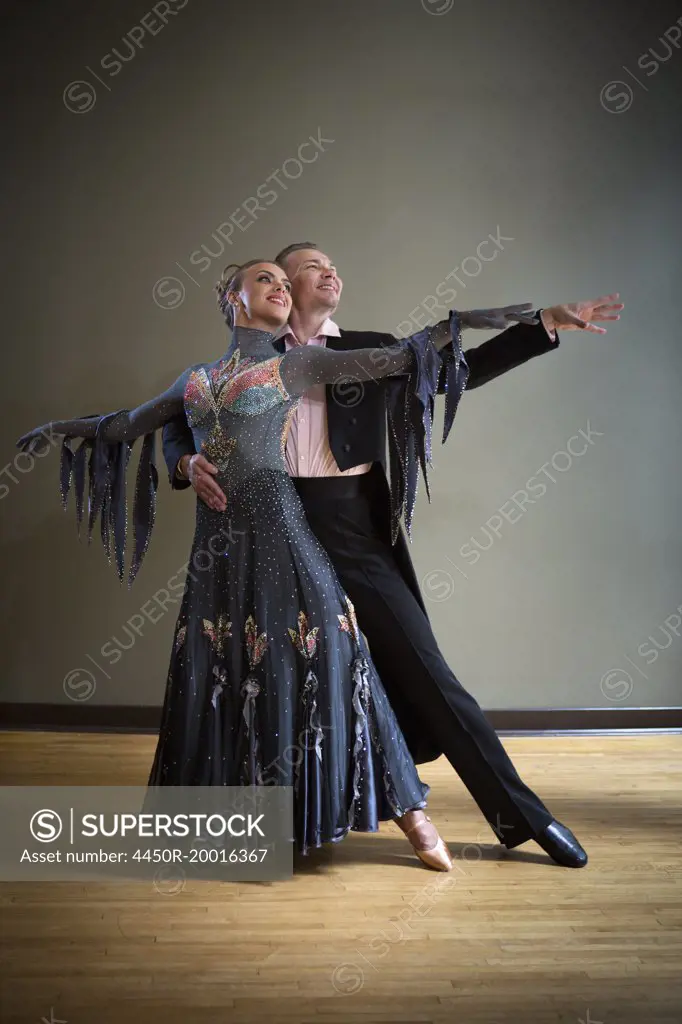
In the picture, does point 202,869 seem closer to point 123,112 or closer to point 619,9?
point 123,112

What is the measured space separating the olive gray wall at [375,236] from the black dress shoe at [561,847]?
1.47 meters

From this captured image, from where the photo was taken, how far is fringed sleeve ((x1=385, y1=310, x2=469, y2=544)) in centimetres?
238

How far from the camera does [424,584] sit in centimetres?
406

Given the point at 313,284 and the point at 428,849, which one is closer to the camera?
the point at 428,849

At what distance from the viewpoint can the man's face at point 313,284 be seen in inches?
110

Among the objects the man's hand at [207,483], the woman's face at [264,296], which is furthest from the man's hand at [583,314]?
the man's hand at [207,483]

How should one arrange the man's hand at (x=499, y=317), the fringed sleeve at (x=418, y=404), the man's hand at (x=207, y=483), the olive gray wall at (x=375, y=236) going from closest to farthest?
the man's hand at (x=499, y=317), the fringed sleeve at (x=418, y=404), the man's hand at (x=207, y=483), the olive gray wall at (x=375, y=236)

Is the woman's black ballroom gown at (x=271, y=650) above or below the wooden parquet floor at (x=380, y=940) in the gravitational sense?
above

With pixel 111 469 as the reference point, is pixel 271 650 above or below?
below

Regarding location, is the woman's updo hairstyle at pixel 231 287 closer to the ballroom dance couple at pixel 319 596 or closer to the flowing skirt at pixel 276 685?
the ballroom dance couple at pixel 319 596

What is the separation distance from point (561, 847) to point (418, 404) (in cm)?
116

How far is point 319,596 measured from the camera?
254cm

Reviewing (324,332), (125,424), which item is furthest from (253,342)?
(125,424)

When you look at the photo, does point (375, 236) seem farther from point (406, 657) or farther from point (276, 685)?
point (276, 685)
